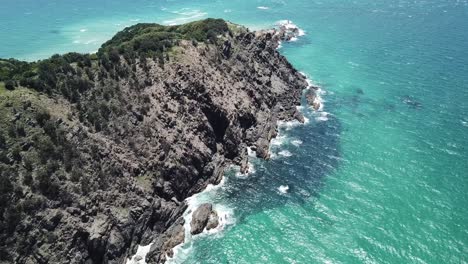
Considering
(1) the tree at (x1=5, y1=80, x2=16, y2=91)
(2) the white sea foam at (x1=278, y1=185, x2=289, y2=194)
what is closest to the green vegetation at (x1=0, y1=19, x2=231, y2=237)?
(1) the tree at (x1=5, y1=80, x2=16, y2=91)

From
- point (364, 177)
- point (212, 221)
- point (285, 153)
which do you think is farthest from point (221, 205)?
point (364, 177)

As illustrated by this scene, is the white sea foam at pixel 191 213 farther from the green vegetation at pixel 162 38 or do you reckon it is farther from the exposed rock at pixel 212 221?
the green vegetation at pixel 162 38

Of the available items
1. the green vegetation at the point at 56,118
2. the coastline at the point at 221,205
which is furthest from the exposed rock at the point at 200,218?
the green vegetation at the point at 56,118

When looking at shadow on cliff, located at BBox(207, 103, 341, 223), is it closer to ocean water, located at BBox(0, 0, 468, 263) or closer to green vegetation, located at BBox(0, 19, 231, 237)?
ocean water, located at BBox(0, 0, 468, 263)

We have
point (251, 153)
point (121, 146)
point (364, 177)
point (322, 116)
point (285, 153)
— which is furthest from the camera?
point (322, 116)

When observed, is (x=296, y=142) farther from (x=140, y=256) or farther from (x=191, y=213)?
(x=140, y=256)

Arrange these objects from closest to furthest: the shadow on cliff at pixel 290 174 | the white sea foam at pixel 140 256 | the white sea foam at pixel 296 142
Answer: the white sea foam at pixel 140 256, the shadow on cliff at pixel 290 174, the white sea foam at pixel 296 142
